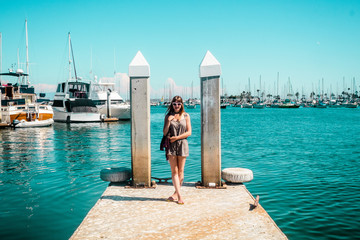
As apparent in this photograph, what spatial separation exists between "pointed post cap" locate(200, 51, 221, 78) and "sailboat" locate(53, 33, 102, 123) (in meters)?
42.3

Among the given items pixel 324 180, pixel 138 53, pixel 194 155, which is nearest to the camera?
pixel 138 53

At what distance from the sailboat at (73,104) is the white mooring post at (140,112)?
41.7 meters

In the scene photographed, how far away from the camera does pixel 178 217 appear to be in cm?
543

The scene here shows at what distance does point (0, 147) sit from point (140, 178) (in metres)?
17.9

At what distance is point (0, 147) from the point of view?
21.4 metres

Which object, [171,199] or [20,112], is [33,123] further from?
[171,199]

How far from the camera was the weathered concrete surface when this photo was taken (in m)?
4.75

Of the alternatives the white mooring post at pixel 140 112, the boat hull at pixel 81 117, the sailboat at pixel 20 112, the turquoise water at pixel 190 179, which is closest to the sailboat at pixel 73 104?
the boat hull at pixel 81 117

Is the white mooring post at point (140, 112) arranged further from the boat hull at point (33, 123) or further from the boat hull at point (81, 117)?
the boat hull at point (81, 117)

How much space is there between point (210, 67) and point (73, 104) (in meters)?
44.7

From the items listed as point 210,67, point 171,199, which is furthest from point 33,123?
point 171,199

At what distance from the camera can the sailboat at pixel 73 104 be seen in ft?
155

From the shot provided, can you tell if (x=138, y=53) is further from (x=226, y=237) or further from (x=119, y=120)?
(x=119, y=120)

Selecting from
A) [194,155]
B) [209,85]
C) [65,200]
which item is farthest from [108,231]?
[194,155]
